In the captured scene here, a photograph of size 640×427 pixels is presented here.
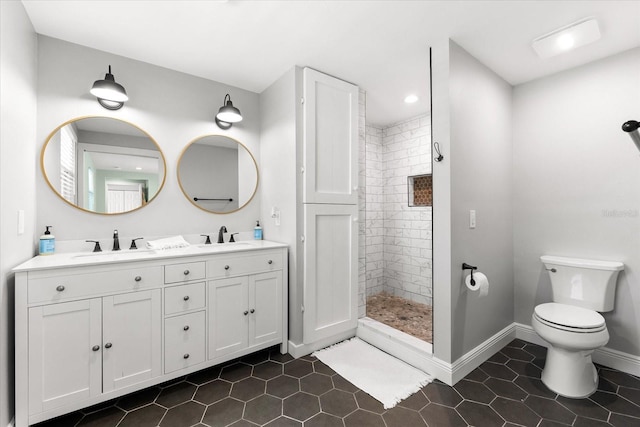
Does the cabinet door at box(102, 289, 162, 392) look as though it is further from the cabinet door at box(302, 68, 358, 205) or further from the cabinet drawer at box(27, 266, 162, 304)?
the cabinet door at box(302, 68, 358, 205)

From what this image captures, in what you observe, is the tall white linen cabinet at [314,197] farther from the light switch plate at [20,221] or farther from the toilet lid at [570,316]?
the light switch plate at [20,221]

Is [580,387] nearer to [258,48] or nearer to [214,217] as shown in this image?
[214,217]

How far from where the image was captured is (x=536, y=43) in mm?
2004

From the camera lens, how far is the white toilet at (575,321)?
182 centimetres

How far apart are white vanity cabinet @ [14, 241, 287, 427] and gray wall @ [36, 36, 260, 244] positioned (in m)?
0.38

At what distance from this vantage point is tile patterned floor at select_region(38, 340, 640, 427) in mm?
1632

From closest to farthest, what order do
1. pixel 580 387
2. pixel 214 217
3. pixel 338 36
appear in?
pixel 580 387
pixel 338 36
pixel 214 217

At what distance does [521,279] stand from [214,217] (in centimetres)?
298

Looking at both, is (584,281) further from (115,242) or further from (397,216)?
(115,242)

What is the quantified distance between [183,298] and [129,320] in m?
0.32

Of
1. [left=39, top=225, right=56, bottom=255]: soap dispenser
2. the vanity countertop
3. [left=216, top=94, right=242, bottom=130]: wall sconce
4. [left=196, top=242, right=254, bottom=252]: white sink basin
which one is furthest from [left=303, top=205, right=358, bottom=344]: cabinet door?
[left=39, top=225, right=56, bottom=255]: soap dispenser

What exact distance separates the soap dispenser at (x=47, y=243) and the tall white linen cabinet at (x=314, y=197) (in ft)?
5.09

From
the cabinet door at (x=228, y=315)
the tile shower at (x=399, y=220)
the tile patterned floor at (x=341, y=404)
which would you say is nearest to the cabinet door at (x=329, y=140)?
the tile shower at (x=399, y=220)

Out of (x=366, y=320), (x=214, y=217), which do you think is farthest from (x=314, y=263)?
(x=214, y=217)
